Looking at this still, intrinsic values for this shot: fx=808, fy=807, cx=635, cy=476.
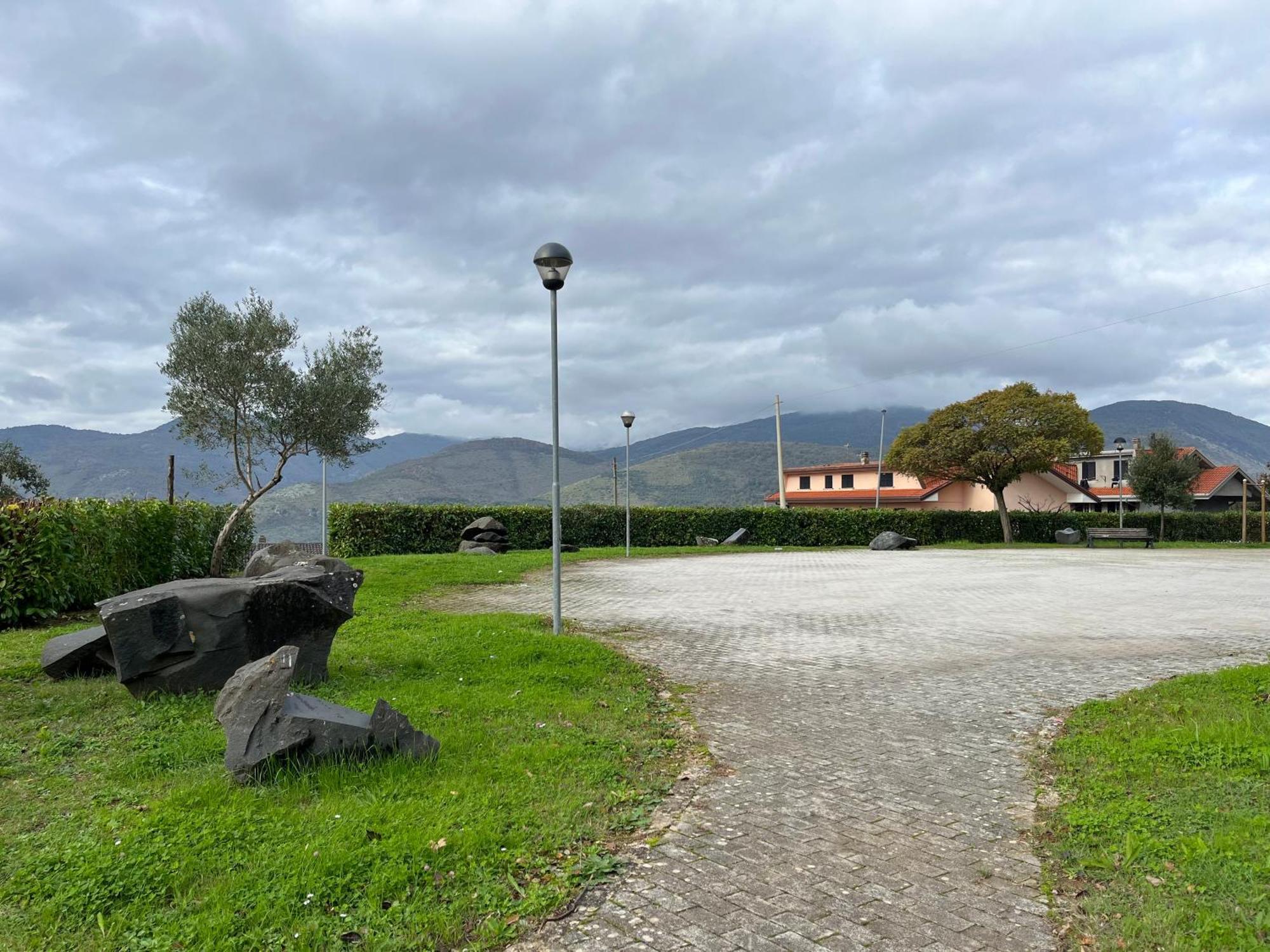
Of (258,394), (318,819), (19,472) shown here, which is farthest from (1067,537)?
(19,472)

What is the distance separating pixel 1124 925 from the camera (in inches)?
128

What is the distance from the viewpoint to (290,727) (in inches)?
182

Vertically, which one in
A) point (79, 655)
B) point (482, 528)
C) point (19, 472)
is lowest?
point (79, 655)

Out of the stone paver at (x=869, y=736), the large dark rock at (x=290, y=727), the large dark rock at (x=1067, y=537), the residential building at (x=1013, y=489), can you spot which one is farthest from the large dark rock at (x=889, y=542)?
the large dark rock at (x=290, y=727)

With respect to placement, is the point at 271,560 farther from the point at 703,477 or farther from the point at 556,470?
the point at 703,477

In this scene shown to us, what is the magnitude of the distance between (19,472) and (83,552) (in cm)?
3683

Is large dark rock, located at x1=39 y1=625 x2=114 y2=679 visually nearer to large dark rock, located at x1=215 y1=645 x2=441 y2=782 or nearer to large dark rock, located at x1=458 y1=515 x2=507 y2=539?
large dark rock, located at x1=215 y1=645 x2=441 y2=782

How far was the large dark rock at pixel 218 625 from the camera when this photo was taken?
6.46 metres

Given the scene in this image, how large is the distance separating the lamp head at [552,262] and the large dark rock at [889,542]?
2641cm

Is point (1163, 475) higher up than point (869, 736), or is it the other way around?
point (1163, 475)

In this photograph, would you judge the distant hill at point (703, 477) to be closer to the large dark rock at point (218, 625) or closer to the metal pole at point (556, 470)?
the metal pole at point (556, 470)

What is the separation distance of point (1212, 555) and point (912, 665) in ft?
90.2

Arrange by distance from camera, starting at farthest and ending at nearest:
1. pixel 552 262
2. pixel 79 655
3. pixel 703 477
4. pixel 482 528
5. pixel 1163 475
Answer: pixel 703 477, pixel 1163 475, pixel 482 528, pixel 552 262, pixel 79 655

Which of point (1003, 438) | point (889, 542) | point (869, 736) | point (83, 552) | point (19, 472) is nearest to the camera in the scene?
point (869, 736)
